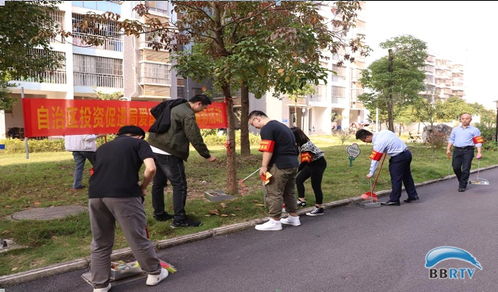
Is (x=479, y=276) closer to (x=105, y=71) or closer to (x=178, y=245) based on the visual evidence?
(x=178, y=245)

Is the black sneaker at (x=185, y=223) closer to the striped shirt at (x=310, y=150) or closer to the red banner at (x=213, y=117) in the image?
the striped shirt at (x=310, y=150)

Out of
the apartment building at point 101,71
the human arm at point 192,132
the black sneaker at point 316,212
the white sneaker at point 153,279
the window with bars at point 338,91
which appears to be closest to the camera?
the white sneaker at point 153,279

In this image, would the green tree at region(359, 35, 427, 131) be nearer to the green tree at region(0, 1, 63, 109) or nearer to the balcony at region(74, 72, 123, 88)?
the green tree at region(0, 1, 63, 109)

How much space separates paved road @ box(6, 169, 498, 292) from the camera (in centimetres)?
358

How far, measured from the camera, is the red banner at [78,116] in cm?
694

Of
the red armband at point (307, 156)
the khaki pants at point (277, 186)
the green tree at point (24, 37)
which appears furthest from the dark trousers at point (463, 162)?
the green tree at point (24, 37)

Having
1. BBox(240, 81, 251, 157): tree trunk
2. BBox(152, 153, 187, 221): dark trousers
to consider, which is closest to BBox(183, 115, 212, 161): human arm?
BBox(152, 153, 187, 221): dark trousers

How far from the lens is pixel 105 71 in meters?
26.0

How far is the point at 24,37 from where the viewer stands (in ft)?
23.3

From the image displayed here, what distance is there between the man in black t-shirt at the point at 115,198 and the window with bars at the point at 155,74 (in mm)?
25692

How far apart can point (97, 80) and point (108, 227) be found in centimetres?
2455

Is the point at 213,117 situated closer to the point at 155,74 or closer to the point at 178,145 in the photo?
the point at 178,145

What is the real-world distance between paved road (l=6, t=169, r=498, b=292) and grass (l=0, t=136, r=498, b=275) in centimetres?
51

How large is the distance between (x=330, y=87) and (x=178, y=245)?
41582 mm
